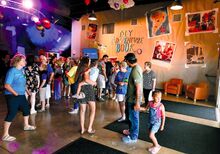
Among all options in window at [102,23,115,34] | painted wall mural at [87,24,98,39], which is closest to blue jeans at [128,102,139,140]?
window at [102,23,115,34]

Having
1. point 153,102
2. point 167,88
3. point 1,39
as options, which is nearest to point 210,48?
point 167,88

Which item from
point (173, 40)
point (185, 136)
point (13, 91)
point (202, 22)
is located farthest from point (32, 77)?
point (202, 22)

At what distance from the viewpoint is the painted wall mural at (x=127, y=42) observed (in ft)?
29.2

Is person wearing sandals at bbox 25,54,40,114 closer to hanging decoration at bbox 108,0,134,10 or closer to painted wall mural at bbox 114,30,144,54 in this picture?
hanging decoration at bbox 108,0,134,10

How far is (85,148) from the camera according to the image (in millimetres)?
2984

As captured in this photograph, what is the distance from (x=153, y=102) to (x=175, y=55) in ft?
18.6

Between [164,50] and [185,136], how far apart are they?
17.3ft

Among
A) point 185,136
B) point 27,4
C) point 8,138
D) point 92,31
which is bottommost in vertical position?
point 185,136

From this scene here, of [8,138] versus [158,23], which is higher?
[158,23]

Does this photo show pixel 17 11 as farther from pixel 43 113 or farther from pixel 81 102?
pixel 81 102

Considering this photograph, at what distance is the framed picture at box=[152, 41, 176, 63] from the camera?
808 centimetres

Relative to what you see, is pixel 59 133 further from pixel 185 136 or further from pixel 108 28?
pixel 108 28

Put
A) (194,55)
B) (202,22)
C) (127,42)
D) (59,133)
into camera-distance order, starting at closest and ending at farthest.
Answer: (59,133)
(202,22)
(194,55)
(127,42)

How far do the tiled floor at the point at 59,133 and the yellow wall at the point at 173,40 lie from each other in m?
3.29
